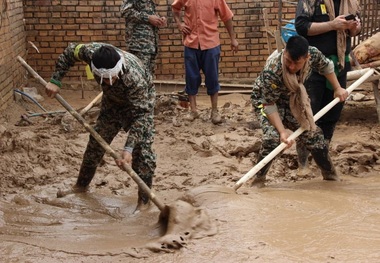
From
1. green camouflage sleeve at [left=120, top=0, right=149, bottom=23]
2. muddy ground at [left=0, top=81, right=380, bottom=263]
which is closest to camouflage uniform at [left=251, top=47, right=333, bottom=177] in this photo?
muddy ground at [left=0, top=81, right=380, bottom=263]

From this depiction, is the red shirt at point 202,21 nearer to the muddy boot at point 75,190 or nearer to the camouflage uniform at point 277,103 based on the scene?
the camouflage uniform at point 277,103

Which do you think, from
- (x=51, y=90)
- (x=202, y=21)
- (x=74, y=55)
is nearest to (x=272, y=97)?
(x=74, y=55)

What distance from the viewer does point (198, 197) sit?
4.41 metres

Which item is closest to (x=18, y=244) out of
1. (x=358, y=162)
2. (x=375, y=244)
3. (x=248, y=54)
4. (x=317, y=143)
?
(x=375, y=244)

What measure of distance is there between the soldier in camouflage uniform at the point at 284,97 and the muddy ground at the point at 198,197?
322 millimetres

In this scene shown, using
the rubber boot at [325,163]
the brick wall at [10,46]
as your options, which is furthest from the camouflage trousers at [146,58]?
the rubber boot at [325,163]

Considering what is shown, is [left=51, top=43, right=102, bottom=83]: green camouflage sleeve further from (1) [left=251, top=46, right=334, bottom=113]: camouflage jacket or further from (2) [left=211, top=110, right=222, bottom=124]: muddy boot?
(2) [left=211, top=110, right=222, bottom=124]: muddy boot

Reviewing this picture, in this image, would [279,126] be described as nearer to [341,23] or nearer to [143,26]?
[341,23]

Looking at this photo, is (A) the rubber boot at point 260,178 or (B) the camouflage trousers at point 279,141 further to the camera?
(A) the rubber boot at point 260,178

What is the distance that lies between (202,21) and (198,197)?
3.99 metres

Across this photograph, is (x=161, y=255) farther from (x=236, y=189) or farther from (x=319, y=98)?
(x=319, y=98)

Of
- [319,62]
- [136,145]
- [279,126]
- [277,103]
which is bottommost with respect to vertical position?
[136,145]

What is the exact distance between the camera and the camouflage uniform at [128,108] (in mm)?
4738

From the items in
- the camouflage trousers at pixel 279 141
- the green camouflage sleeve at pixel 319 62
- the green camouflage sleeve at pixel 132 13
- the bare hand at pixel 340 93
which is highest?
the green camouflage sleeve at pixel 132 13
